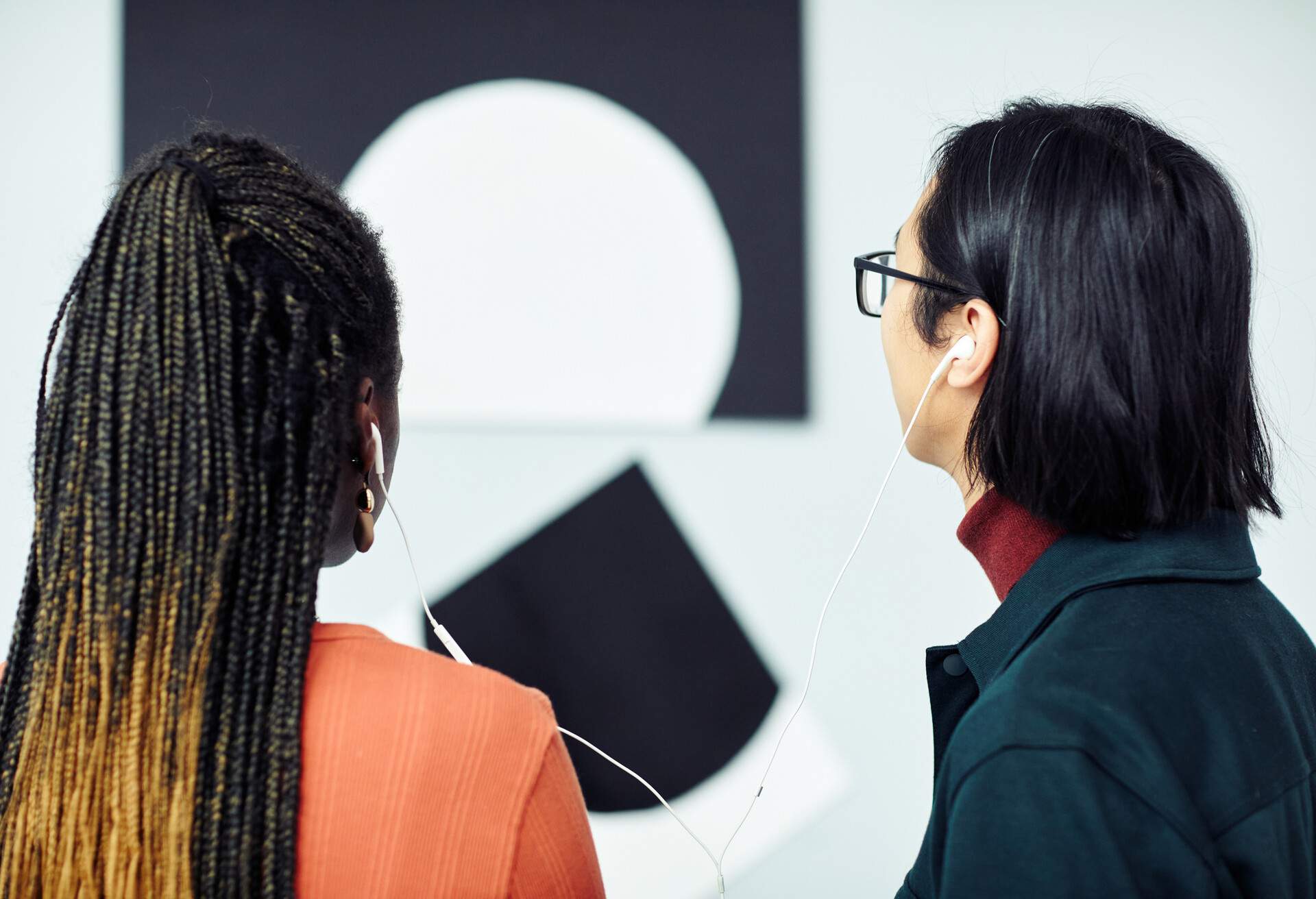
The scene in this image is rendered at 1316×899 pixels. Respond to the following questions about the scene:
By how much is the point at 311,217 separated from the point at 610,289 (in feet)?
2.05

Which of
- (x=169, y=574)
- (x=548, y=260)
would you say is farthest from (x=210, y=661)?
(x=548, y=260)

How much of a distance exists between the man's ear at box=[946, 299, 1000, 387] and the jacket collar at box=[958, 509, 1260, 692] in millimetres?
137

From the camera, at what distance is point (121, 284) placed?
1.90 ft

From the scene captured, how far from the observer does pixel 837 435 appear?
1271 mm

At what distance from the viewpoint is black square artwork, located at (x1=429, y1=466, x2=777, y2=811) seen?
1223 millimetres

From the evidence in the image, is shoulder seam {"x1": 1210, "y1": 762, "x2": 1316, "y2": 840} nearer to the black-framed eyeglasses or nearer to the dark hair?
the dark hair

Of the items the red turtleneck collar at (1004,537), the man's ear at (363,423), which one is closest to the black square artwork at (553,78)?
the red turtleneck collar at (1004,537)

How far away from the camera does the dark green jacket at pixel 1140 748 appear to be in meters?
0.54

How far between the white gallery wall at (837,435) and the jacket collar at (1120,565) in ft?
1.84

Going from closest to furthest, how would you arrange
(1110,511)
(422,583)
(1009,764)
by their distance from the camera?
(1009,764)
(1110,511)
(422,583)

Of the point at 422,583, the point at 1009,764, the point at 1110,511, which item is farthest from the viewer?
the point at 422,583

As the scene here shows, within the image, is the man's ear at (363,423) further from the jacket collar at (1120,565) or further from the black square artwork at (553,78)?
the black square artwork at (553,78)

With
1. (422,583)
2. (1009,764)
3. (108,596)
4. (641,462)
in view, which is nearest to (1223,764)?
(1009,764)

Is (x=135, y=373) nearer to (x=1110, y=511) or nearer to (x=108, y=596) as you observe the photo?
(x=108, y=596)
